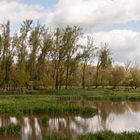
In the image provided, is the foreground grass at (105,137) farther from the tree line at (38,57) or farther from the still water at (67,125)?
the tree line at (38,57)

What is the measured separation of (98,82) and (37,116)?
66.4m

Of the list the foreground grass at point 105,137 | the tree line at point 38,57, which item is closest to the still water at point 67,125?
the foreground grass at point 105,137

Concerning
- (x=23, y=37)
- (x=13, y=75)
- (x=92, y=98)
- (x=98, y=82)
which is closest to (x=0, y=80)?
(x=13, y=75)

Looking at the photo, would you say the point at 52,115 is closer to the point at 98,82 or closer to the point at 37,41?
the point at 37,41

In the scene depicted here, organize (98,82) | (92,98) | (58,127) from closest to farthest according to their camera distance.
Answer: (58,127), (92,98), (98,82)

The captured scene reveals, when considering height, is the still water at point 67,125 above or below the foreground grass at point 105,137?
below

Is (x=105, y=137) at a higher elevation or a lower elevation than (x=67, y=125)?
higher

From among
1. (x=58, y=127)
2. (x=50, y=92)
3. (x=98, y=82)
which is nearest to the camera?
(x=58, y=127)

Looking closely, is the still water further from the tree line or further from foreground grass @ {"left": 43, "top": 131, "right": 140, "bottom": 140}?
the tree line

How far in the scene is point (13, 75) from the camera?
7312 centimetres

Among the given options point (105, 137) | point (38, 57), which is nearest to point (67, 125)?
point (105, 137)

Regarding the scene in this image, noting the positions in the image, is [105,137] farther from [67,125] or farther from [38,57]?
[38,57]

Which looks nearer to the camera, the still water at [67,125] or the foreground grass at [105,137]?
the foreground grass at [105,137]

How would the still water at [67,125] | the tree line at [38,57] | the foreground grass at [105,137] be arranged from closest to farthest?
the foreground grass at [105,137] < the still water at [67,125] < the tree line at [38,57]
